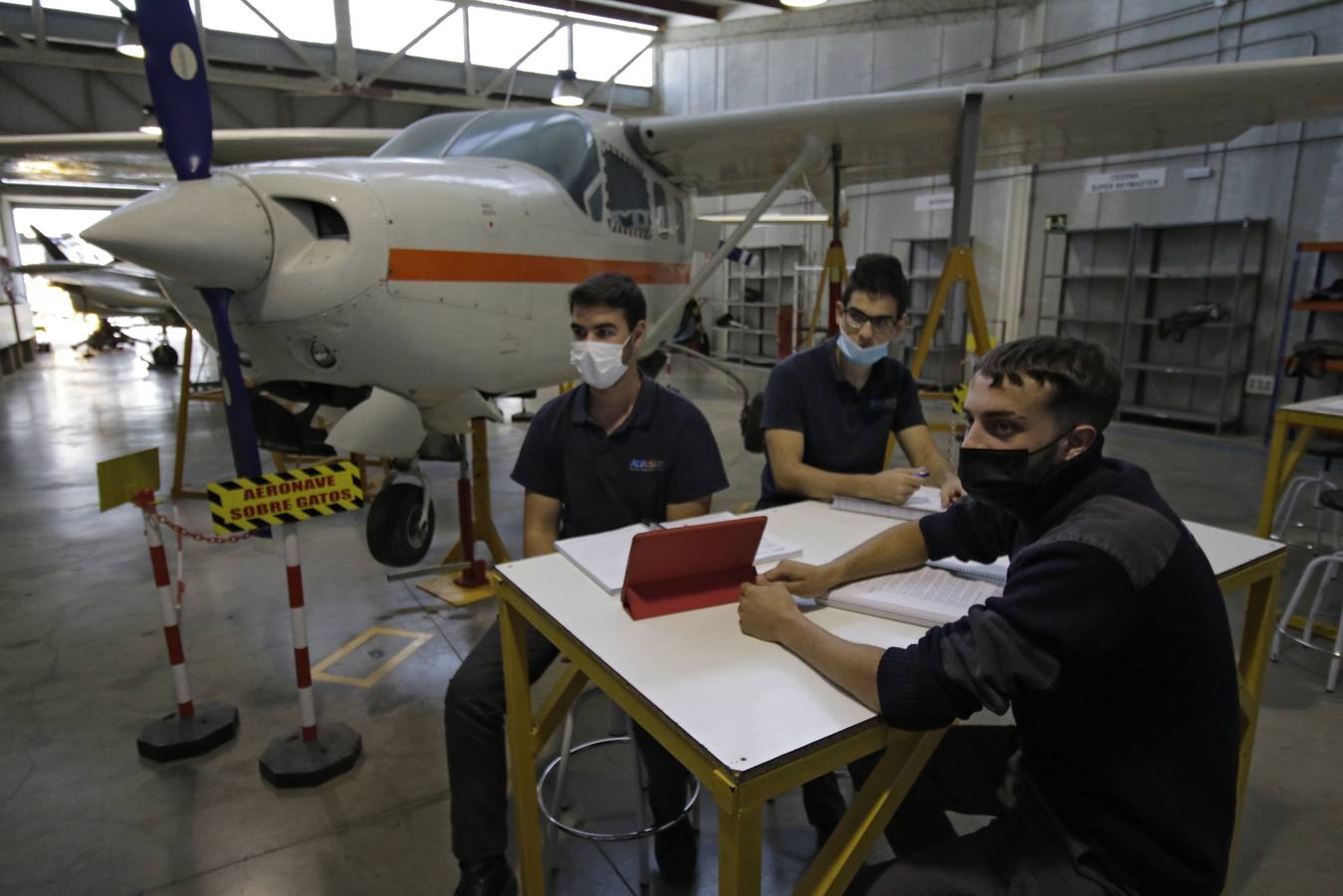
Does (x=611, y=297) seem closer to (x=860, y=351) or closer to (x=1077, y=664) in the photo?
(x=860, y=351)

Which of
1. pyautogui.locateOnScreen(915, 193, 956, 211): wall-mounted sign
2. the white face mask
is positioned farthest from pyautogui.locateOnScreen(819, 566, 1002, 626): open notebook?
pyautogui.locateOnScreen(915, 193, 956, 211): wall-mounted sign

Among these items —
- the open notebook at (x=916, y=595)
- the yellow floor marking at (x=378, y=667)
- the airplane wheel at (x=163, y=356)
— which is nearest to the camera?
the open notebook at (x=916, y=595)

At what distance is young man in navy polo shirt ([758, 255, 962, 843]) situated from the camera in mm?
2396

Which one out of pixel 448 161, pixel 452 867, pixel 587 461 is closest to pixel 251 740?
pixel 452 867

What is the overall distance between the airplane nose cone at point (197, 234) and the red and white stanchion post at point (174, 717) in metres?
0.79

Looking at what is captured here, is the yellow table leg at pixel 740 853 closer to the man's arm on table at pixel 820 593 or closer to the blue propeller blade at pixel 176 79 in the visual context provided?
the man's arm on table at pixel 820 593

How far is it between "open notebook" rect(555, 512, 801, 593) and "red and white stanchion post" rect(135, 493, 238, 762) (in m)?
1.58

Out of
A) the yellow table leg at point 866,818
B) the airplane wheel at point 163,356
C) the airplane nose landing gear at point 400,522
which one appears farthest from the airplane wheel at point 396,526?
the airplane wheel at point 163,356

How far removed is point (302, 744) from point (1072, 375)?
8.49 ft

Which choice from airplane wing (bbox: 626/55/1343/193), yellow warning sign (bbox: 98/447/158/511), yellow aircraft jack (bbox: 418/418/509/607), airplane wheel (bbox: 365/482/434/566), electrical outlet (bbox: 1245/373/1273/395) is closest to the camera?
yellow warning sign (bbox: 98/447/158/511)

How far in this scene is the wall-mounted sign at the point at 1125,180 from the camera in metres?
8.32

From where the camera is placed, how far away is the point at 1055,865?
1145 millimetres

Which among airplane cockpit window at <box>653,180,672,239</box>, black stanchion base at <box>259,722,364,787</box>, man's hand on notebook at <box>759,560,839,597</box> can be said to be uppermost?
airplane cockpit window at <box>653,180,672,239</box>

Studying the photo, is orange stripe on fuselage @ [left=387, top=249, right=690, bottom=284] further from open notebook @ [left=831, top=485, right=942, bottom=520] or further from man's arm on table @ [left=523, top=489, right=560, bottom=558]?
open notebook @ [left=831, top=485, right=942, bottom=520]
